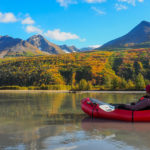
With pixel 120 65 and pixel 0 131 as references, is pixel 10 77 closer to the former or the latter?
pixel 120 65

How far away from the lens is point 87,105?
17.0 meters

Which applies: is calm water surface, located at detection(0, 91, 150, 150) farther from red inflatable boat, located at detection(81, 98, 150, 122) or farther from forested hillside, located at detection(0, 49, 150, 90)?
forested hillside, located at detection(0, 49, 150, 90)

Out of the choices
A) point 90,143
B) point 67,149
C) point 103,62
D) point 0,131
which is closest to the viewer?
point 67,149

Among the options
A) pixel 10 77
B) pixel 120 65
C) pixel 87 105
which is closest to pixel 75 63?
pixel 120 65

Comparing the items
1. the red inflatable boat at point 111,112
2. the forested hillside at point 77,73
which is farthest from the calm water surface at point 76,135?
the forested hillside at point 77,73

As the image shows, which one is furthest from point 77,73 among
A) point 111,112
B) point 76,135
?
point 76,135

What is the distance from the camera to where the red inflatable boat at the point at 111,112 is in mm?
14758

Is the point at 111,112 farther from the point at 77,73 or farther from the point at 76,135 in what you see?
the point at 77,73

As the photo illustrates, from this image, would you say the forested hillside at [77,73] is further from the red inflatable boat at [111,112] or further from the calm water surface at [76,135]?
the calm water surface at [76,135]

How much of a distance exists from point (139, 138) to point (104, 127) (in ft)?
10.4

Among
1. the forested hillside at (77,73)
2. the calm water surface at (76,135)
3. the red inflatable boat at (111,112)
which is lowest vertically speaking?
the calm water surface at (76,135)

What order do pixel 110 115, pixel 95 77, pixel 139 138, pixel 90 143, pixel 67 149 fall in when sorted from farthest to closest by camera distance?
pixel 95 77, pixel 110 115, pixel 139 138, pixel 90 143, pixel 67 149

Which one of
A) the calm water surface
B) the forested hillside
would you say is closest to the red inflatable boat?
the calm water surface

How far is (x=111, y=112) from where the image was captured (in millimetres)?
15586
